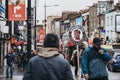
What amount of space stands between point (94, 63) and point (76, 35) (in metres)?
9.69

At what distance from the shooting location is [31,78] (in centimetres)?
803

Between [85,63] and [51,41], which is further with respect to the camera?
[85,63]

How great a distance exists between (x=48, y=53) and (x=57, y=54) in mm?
138

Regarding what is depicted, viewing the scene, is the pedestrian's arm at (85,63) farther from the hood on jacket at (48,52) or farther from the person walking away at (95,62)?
the hood on jacket at (48,52)

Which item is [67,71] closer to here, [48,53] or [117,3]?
[48,53]

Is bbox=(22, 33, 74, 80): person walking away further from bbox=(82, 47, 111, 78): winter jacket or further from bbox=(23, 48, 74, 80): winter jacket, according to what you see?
bbox=(82, 47, 111, 78): winter jacket

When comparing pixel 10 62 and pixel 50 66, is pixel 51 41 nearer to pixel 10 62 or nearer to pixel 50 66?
pixel 50 66

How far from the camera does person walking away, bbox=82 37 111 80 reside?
39.2 feet

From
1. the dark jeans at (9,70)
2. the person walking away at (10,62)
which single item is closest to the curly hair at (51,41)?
the person walking away at (10,62)

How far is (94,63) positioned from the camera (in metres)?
12.0

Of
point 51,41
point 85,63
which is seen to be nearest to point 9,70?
point 85,63

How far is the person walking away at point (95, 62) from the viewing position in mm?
11945

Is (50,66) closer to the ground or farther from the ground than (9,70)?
farther from the ground

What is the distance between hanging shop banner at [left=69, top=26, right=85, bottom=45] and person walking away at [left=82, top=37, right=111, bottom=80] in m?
9.17
